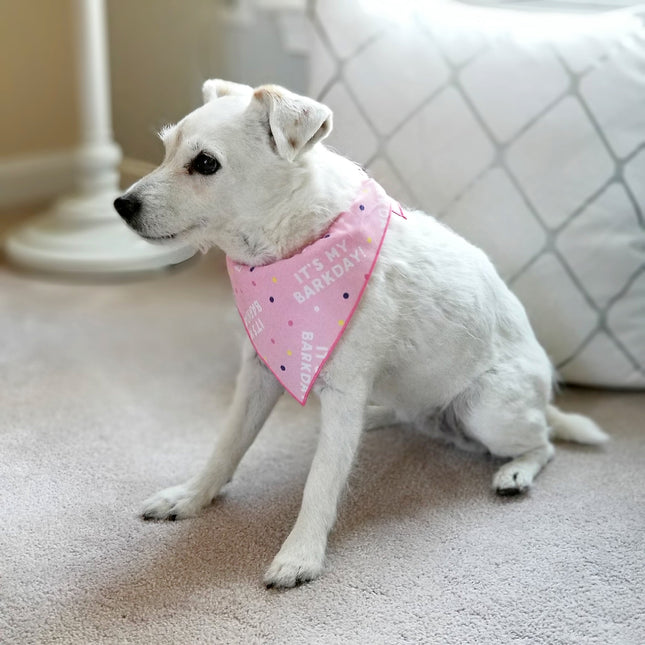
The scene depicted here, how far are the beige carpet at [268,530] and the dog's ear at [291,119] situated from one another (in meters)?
0.61

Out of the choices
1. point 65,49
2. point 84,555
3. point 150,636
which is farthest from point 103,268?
point 150,636

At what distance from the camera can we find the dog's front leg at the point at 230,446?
4.55 ft

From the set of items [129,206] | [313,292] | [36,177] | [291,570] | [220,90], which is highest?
[220,90]

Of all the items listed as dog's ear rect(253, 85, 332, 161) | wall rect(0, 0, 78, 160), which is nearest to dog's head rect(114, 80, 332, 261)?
dog's ear rect(253, 85, 332, 161)

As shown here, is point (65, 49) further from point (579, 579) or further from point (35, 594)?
point (579, 579)

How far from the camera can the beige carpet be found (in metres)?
1.15

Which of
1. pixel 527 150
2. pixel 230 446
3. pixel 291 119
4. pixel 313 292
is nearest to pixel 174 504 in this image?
pixel 230 446

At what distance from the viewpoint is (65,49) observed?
3166mm

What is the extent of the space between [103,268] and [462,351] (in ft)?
4.56

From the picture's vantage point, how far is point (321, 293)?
130 cm

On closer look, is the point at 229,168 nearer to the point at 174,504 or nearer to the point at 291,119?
the point at 291,119

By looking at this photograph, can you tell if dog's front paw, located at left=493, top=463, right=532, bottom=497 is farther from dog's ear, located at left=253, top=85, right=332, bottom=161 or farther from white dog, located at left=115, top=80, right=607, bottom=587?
dog's ear, located at left=253, top=85, right=332, bottom=161

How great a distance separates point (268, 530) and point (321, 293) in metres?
0.40

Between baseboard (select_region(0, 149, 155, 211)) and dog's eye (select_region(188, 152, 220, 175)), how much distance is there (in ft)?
5.87
